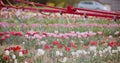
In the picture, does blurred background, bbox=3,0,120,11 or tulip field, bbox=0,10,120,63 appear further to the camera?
blurred background, bbox=3,0,120,11

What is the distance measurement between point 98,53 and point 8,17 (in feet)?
6.75

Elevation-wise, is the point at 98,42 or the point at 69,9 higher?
the point at 69,9

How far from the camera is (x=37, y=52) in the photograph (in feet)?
7.67

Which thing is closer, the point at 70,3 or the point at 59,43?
the point at 59,43

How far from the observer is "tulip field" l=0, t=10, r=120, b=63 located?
88.7 inches

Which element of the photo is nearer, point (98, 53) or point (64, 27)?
point (98, 53)

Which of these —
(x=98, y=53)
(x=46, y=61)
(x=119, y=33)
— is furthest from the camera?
(x=119, y=33)

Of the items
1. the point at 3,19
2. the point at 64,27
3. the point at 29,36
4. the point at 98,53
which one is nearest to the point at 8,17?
the point at 3,19

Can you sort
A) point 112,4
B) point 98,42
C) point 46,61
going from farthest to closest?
point 112,4, point 98,42, point 46,61

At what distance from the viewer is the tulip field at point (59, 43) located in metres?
2.25

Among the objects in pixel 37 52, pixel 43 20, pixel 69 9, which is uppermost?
pixel 69 9

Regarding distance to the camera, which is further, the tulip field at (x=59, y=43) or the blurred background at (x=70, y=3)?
the blurred background at (x=70, y=3)

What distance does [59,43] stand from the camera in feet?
9.04

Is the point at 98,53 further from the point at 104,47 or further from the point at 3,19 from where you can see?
the point at 3,19
